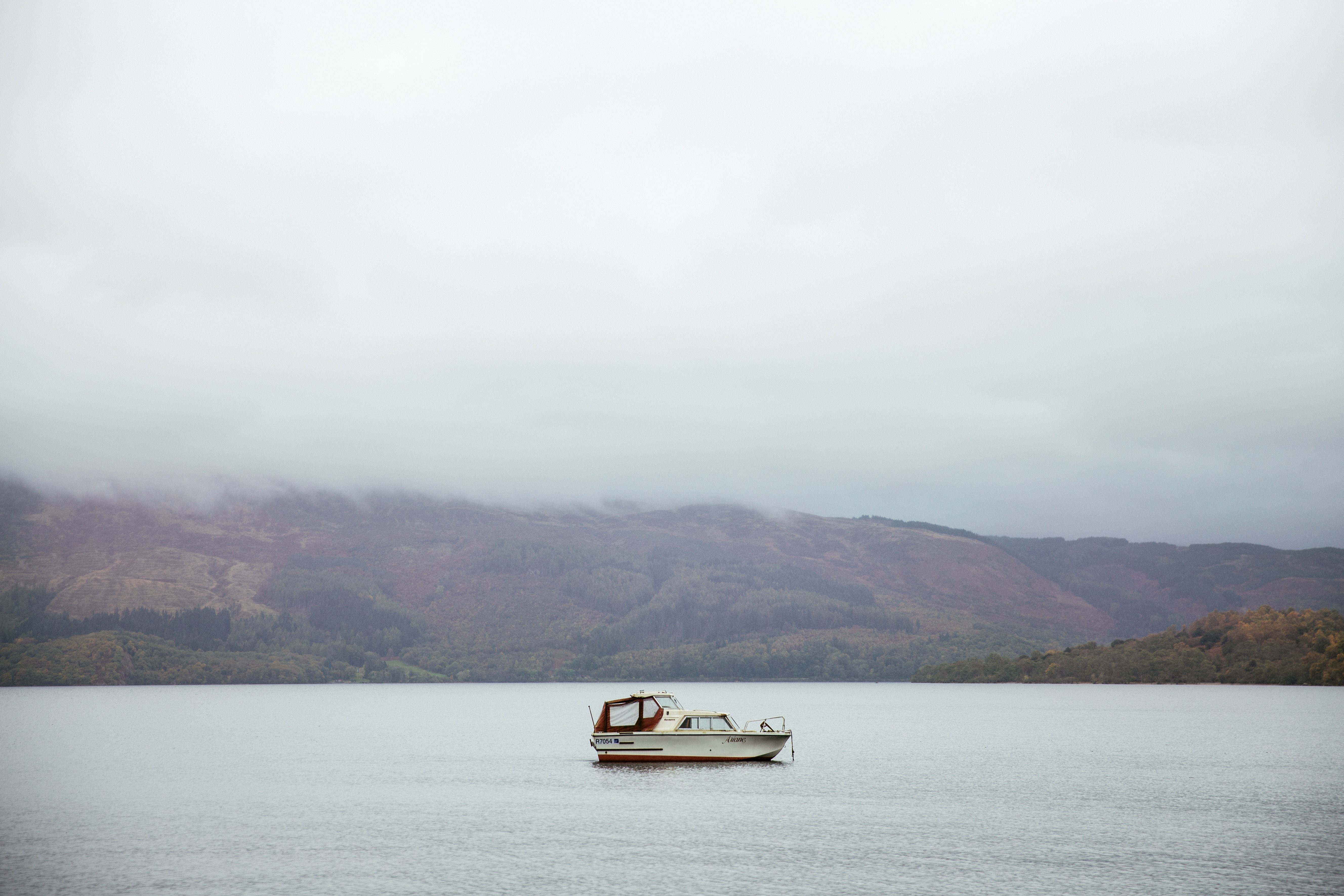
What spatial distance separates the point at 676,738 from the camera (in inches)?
4203

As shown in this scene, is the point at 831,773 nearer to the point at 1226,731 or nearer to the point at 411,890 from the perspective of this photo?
the point at 411,890

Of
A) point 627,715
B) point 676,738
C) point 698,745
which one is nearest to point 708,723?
point 698,745

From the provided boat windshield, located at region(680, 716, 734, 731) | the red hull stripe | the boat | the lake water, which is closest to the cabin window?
the boat

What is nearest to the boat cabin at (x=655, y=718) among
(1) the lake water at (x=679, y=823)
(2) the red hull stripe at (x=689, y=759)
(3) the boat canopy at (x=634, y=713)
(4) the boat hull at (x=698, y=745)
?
(3) the boat canopy at (x=634, y=713)

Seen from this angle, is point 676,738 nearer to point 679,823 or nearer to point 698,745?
point 698,745

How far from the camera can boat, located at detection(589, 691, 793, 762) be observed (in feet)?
351

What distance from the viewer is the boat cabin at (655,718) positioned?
108062 millimetres

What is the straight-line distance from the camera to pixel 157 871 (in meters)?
55.9

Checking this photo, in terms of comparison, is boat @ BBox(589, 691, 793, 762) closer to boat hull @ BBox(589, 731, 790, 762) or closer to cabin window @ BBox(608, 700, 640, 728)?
boat hull @ BBox(589, 731, 790, 762)

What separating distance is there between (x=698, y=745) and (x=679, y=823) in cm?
3390

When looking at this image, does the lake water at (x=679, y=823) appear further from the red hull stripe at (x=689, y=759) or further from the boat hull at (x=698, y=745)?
the boat hull at (x=698, y=745)

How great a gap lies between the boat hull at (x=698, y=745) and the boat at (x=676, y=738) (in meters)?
0.05

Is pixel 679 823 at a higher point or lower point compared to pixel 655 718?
lower

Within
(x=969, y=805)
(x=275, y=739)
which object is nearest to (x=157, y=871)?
(x=969, y=805)
